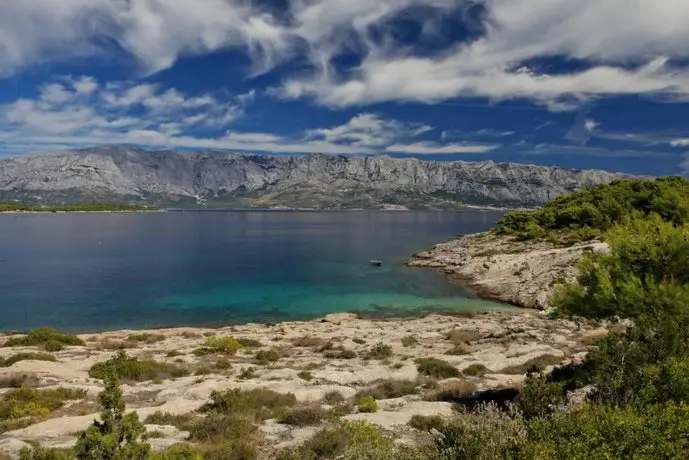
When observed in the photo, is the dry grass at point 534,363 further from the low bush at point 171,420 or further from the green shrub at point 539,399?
the low bush at point 171,420

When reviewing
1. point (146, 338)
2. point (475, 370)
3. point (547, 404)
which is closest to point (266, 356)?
point (475, 370)

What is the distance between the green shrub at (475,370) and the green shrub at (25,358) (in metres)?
25.3

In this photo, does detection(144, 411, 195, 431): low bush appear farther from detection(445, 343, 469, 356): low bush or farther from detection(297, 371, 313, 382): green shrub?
detection(445, 343, 469, 356): low bush

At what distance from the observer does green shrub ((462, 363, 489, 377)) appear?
83.7ft

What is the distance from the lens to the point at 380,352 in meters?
32.4

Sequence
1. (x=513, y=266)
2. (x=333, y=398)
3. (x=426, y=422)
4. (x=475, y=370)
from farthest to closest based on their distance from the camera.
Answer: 1. (x=513, y=266)
2. (x=475, y=370)
3. (x=333, y=398)
4. (x=426, y=422)

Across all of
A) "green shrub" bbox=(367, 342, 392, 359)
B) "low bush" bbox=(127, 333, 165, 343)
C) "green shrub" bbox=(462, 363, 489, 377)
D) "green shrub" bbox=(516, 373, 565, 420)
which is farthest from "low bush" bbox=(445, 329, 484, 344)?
"low bush" bbox=(127, 333, 165, 343)

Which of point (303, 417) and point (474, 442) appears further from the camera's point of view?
point (303, 417)

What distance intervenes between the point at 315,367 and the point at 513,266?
56006 millimetres

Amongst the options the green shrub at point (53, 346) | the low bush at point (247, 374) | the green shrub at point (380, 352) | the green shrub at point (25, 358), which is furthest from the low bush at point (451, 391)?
the green shrub at point (53, 346)

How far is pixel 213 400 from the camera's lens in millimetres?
19391

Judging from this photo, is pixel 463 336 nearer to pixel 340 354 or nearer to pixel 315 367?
pixel 340 354

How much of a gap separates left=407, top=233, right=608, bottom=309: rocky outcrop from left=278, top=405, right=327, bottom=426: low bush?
37.7m

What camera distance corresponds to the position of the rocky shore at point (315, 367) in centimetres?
1691
